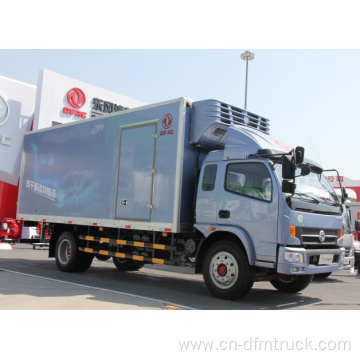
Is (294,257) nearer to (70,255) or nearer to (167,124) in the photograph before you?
(167,124)

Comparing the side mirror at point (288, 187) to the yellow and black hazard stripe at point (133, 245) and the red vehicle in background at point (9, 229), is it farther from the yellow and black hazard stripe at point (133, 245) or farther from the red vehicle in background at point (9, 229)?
the red vehicle in background at point (9, 229)

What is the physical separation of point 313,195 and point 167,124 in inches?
118

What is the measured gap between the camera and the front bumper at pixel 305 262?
6.32 m

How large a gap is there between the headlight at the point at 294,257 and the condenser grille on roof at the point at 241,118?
2.80 m

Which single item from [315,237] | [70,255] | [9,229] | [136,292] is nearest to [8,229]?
[9,229]

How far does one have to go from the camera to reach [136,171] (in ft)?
27.7

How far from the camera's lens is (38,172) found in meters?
11.2

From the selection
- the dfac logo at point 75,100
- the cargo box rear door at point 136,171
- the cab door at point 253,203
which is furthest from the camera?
the dfac logo at point 75,100

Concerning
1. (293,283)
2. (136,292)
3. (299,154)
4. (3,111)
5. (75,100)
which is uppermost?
(75,100)

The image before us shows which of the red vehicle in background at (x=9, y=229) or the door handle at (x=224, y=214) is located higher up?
the door handle at (x=224, y=214)

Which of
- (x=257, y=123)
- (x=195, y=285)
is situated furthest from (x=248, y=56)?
(x=195, y=285)

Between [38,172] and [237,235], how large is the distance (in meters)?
6.62

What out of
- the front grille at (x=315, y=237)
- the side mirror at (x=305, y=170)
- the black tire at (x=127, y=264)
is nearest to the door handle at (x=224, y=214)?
the front grille at (x=315, y=237)

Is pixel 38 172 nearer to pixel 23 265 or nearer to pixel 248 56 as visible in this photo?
pixel 23 265
